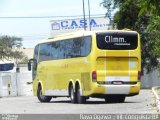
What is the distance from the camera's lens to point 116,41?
25.7m

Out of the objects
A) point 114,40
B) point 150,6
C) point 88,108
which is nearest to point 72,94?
point 114,40

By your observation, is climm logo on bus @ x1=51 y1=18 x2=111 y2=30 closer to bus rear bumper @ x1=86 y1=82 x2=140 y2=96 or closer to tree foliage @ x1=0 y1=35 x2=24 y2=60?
tree foliage @ x1=0 y1=35 x2=24 y2=60

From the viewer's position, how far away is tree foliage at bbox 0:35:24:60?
98.2 metres

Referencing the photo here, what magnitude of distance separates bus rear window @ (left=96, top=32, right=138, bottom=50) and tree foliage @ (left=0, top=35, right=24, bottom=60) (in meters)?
70.3

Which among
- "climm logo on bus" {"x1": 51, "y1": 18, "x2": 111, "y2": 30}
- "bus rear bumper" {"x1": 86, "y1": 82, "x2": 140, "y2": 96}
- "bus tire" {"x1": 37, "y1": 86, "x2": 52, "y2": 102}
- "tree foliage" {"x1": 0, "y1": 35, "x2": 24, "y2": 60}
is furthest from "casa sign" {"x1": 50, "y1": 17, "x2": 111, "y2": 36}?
"bus rear bumper" {"x1": 86, "y1": 82, "x2": 140, "y2": 96}

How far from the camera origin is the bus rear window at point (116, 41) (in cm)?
2559

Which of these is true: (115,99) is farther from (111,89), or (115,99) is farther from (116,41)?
(116,41)

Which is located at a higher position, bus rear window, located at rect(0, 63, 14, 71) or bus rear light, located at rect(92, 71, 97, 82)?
bus rear light, located at rect(92, 71, 97, 82)

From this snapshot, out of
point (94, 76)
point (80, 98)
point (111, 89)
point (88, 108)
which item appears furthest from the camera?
point (80, 98)

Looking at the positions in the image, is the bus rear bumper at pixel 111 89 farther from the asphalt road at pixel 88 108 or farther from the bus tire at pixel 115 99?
the bus tire at pixel 115 99

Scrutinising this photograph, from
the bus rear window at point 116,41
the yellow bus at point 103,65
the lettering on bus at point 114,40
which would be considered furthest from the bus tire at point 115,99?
the lettering on bus at point 114,40

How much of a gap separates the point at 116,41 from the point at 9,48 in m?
78.1

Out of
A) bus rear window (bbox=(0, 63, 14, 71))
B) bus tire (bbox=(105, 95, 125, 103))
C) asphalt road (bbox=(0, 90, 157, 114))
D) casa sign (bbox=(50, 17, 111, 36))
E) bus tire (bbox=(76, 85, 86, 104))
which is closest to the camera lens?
asphalt road (bbox=(0, 90, 157, 114))

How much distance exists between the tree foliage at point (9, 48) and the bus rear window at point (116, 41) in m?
70.3
